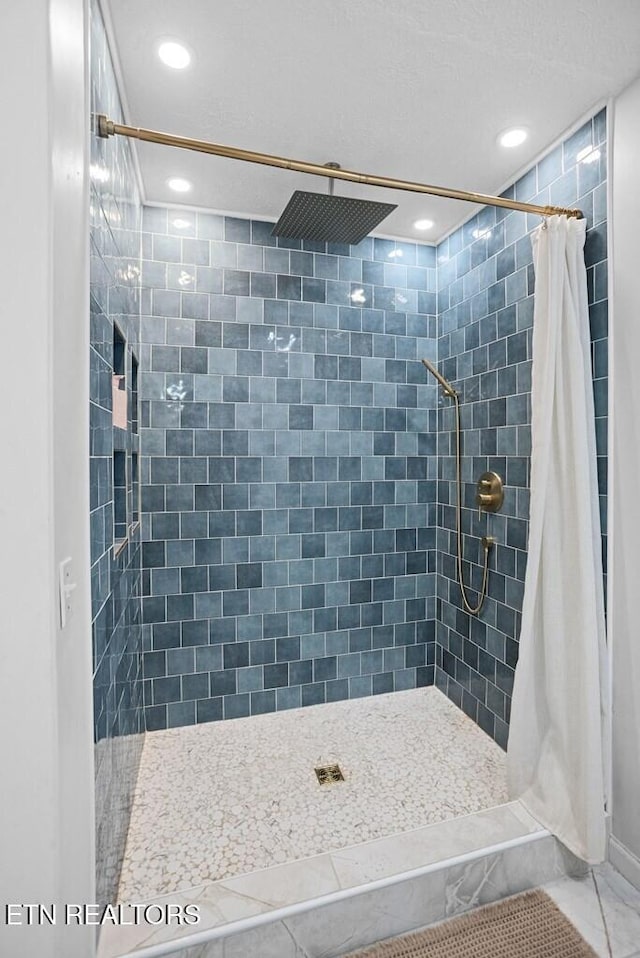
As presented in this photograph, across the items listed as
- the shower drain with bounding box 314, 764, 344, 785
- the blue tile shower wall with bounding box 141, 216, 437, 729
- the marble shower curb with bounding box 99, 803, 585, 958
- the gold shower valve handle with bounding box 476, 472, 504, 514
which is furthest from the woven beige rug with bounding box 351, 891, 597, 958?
the gold shower valve handle with bounding box 476, 472, 504, 514

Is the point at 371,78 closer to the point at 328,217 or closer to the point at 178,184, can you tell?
the point at 328,217

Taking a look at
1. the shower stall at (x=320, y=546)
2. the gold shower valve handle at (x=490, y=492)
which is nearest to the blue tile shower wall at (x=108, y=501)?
the shower stall at (x=320, y=546)

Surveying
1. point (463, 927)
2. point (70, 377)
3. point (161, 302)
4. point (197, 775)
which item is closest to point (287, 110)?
point (161, 302)

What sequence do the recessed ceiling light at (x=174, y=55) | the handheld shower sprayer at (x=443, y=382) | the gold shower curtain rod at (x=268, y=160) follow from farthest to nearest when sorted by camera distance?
the handheld shower sprayer at (x=443, y=382) < the recessed ceiling light at (x=174, y=55) < the gold shower curtain rod at (x=268, y=160)

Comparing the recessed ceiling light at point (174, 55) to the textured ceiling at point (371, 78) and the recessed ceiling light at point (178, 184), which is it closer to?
the textured ceiling at point (371, 78)

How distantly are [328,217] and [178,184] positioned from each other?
0.73m

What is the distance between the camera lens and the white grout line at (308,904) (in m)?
1.31

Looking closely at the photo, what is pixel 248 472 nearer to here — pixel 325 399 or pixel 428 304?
pixel 325 399

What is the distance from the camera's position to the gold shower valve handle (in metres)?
2.38

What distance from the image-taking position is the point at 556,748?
1.84 meters

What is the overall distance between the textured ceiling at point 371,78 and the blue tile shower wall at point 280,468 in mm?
494

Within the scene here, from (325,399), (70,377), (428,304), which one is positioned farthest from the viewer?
(428,304)

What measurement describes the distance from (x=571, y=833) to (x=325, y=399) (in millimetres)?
2143

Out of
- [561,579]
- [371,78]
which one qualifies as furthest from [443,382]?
[371,78]
